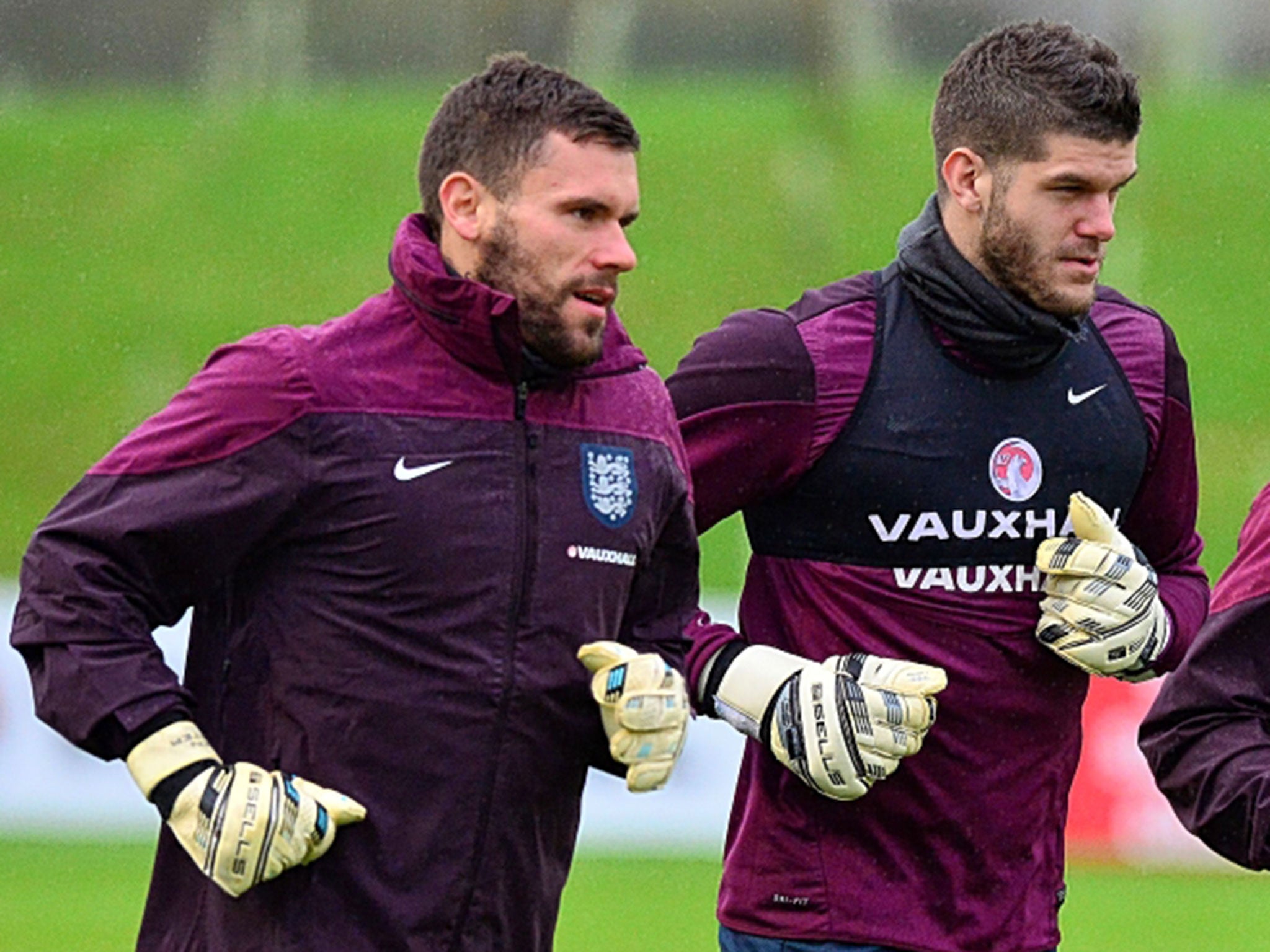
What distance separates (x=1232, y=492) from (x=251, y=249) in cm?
891

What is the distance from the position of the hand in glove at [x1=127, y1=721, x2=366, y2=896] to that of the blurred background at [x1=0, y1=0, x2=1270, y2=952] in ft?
44.9

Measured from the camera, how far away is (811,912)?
3.71 m

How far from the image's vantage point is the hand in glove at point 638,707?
10.3ft

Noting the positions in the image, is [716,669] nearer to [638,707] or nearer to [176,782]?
[638,707]

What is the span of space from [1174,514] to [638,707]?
1253 millimetres

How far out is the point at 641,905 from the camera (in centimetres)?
886

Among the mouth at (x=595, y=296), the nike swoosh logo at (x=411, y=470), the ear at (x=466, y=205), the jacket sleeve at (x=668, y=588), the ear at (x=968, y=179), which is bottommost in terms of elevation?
the jacket sleeve at (x=668, y=588)

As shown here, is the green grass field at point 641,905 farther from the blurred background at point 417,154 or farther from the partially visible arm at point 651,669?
the blurred background at point 417,154

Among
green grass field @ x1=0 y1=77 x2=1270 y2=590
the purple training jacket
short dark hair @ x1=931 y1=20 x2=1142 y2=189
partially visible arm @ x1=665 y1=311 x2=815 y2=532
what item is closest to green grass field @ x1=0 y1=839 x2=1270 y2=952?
partially visible arm @ x1=665 y1=311 x2=815 y2=532

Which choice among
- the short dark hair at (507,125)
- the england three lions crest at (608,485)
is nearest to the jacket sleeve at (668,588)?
the england three lions crest at (608,485)

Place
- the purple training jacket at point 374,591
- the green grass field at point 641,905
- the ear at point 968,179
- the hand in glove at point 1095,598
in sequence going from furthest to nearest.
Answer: the green grass field at point 641,905 < the ear at point 968,179 < the hand in glove at point 1095,598 < the purple training jacket at point 374,591

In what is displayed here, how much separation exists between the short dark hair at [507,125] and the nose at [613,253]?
0.44 ft

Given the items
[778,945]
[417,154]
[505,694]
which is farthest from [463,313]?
[417,154]

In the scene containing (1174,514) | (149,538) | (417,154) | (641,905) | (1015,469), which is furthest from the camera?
(417,154)
